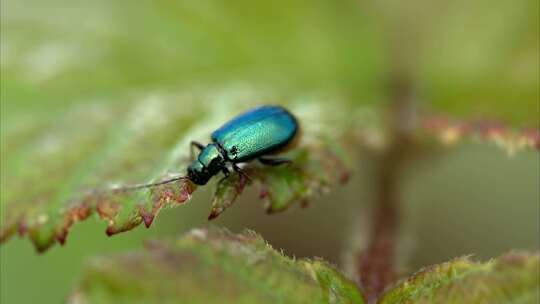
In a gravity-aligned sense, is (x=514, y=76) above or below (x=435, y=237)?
above

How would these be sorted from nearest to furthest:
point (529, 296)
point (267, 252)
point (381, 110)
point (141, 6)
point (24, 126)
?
point (529, 296), point (267, 252), point (24, 126), point (381, 110), point (141, 6)

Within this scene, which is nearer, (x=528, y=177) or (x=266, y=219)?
(x=266, y=219)

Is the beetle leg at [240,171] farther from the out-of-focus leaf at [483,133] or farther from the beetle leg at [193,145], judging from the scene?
the out-of-focus leaf at [483,133]

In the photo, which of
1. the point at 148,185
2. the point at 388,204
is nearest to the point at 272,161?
the point at 148,185

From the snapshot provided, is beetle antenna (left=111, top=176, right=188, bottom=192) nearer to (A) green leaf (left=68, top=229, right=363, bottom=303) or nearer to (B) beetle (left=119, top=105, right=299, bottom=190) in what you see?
(B) beetle (left=119, top=105, right=299, bottom=190)

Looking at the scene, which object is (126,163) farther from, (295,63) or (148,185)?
(295,63)

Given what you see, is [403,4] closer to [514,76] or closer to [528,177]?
[514,76]

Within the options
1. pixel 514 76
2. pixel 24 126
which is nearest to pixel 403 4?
pixel 514 76

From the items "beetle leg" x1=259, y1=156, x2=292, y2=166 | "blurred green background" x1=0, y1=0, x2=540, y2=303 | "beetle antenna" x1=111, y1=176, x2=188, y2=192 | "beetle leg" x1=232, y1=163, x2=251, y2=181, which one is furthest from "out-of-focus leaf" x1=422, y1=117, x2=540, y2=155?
"beetle antenna" x1=111, y1=176, x2=188, y2=192
